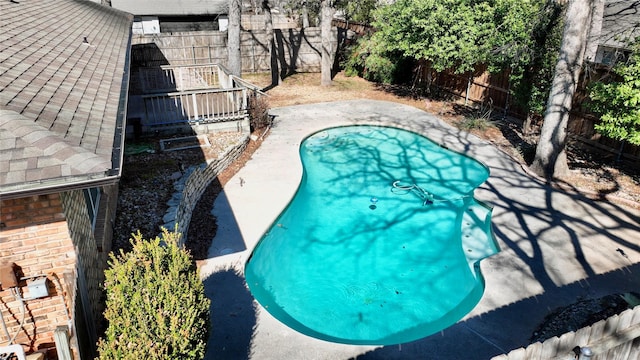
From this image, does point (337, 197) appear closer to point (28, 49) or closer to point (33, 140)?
point (28, 49)

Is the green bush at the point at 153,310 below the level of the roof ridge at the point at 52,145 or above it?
below

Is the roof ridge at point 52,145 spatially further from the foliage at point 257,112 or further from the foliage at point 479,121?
the foliage at point 479,121

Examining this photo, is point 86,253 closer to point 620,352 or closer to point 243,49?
point 620,352

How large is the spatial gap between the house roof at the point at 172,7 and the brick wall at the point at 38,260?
29347 millimetres

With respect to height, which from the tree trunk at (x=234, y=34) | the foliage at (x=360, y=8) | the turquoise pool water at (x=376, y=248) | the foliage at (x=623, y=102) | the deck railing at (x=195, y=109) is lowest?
the turquoise pool water at (x=376, y=248)

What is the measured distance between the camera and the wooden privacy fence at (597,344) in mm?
3775

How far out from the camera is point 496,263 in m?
7.79

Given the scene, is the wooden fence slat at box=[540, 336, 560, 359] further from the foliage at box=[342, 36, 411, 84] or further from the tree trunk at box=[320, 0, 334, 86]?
the tree trunk at box=[320, 0, 334, 86]

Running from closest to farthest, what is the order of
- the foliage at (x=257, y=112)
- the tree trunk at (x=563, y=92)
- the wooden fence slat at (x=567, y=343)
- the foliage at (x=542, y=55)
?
the wooden fence slat at (x=567, y=343)
the tree trunk at (x=563, y=92)
the foliage at (x=542, y=55)
the foliage at (x=257, y=112)

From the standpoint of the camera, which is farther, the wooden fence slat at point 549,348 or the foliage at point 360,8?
the foliage at point 360,8

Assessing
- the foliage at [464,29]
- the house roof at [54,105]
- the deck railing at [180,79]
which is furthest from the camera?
the deck railing at [180,79]

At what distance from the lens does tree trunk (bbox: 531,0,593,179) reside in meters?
10.3

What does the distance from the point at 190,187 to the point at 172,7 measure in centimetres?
2706

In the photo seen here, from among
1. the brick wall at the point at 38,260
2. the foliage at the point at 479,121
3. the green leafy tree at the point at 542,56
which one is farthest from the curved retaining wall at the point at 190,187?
the green leafy tree at the point at 542,56
